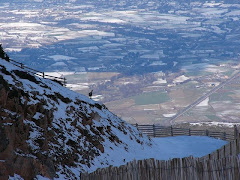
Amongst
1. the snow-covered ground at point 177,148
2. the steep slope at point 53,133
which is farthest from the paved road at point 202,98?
the steep slope at point 53,133

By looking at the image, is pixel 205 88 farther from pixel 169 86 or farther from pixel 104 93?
pixel 104 93

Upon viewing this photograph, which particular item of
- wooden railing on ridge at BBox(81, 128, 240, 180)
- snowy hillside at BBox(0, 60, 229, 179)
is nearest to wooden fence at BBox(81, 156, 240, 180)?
wooden railing on ridge at BBox(81, 128, 240, 180)

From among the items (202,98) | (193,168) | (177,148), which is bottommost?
(202,98)

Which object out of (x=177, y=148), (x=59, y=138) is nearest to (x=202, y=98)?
(x=177, y=148)

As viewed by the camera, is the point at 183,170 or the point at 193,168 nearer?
the point at 193,168

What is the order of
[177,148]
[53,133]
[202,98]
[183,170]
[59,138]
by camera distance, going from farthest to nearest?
1. [202,98]
2. [177,148]
3. [59,138]
4. [53,133]
5. [183,170]

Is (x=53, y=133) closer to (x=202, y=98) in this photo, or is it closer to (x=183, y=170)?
(x=183, y=170)

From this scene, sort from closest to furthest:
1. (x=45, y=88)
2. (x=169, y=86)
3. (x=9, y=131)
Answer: (x=9, y=131) < (x=45, y=88) < (x=169, y=86)

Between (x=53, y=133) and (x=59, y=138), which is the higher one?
(x=53, y=133)

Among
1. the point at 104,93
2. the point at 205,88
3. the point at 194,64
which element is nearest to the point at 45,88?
the point at 104,93
